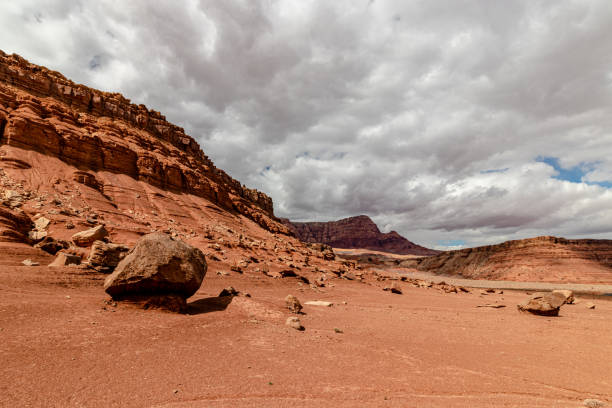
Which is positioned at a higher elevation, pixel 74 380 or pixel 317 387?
pixel 74 380

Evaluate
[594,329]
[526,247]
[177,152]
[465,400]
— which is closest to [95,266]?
[465,400]

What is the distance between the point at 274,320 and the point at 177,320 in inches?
153

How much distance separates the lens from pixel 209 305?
12625 mm

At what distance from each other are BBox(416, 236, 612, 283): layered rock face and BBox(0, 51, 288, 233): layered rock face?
7700cm

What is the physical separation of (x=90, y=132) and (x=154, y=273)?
47812mm

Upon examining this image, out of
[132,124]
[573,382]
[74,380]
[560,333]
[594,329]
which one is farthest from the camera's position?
[132,124]

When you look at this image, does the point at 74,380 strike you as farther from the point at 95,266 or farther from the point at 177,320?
the point at 95,266

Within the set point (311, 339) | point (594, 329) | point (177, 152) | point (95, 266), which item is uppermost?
point (177, 152)

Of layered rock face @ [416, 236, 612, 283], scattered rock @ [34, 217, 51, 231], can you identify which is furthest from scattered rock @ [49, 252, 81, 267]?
layered rock face @ [416, 236, 612, 283]

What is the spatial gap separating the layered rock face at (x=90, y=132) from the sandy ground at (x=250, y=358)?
3569cm

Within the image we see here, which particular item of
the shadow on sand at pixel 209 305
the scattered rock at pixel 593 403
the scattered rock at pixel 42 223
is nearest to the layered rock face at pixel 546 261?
the scattered rock at pixel 593 403

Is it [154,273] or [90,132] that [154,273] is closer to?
[154,273]

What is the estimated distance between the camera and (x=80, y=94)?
50688 mm

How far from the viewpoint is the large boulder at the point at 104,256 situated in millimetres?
15008
